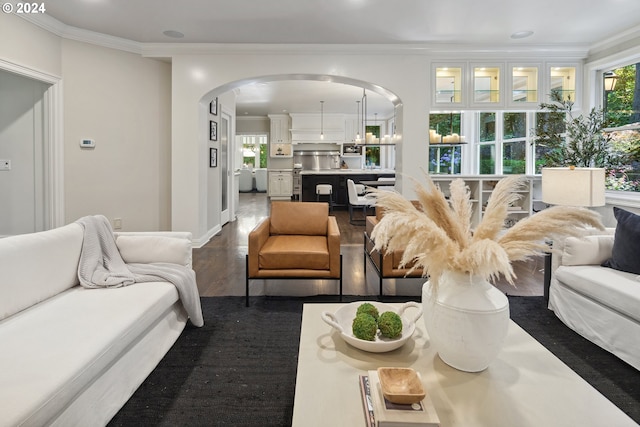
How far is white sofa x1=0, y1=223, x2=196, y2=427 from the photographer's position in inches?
47.7

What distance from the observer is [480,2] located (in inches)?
139

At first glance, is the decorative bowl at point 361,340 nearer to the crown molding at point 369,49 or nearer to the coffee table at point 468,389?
the coffee table at point 468,389

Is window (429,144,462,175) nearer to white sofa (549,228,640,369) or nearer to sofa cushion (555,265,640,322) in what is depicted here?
white sofa (549,228,640,369)

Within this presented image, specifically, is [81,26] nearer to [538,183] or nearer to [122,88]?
[122,88]

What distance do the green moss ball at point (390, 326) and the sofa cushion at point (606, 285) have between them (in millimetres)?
1495

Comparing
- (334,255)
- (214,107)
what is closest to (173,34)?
(214,107)

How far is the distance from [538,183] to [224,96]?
5164 millimetres

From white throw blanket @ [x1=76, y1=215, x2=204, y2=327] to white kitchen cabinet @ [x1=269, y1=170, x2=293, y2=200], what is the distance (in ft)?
30.0

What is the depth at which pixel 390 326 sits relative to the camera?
137cm

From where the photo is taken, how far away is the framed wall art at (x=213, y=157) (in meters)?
5.57

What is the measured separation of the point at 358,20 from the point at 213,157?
9.65 ft

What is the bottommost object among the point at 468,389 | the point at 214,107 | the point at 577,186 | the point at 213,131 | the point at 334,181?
the point at 468,389

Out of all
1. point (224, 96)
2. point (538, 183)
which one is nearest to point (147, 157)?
point (224, 96)

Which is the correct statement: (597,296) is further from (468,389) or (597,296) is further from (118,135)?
(118,135)
